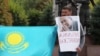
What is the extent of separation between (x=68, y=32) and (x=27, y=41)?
0.73 meters

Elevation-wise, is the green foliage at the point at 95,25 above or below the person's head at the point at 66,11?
below

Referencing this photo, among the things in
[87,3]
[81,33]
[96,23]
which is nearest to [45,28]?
[81,33]

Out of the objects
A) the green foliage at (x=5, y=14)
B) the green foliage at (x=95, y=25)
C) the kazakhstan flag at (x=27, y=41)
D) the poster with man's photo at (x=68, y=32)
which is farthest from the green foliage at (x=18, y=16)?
the poster with man's photo at (x=68, y=32)

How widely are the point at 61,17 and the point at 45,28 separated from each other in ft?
1.32

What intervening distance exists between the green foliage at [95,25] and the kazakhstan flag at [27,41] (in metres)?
4.08

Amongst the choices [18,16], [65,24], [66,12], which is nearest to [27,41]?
[65,24]

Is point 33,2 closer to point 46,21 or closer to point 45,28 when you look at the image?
point 46,21

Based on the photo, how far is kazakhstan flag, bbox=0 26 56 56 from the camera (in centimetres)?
635

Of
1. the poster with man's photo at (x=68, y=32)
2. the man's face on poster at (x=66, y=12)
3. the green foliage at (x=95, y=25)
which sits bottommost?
the green foliage at (x=95, y=25)

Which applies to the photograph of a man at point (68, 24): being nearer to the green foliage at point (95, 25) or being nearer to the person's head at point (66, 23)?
the person's head at point (66, 23)

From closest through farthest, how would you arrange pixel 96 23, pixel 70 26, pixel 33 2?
pixel 70 26 < pixel 96 23 < pixel 33 2

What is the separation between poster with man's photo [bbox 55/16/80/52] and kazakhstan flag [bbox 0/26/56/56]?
17cm

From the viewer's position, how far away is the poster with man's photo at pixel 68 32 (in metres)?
6.30

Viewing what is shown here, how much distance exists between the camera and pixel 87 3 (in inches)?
448
